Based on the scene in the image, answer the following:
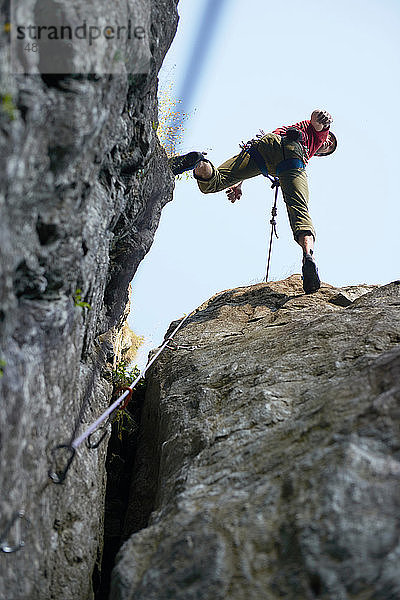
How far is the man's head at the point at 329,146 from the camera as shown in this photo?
7.67 m

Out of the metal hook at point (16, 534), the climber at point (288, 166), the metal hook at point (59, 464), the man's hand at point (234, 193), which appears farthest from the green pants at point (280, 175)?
the metal hook at point (16, 534)

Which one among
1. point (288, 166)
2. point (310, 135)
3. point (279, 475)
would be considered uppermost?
point (310, 135)

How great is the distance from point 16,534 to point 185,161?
5.27 m

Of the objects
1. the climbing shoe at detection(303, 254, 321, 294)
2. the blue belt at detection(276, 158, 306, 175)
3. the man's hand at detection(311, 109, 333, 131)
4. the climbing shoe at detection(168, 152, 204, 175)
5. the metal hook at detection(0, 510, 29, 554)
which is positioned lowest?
the metal hook at detection(0, 510, 29, 554)

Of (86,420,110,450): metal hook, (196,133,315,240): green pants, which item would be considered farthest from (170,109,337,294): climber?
(86,420,110,450): metal hook

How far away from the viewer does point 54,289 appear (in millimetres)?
2939

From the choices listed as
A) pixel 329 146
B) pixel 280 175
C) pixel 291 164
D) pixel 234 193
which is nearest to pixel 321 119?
pixel 329 146

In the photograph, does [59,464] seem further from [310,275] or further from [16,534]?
[310,275]

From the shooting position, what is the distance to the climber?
6431mm

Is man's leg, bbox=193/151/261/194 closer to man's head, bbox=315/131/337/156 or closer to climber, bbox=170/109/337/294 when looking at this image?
climber, bbox=170/109/337/294

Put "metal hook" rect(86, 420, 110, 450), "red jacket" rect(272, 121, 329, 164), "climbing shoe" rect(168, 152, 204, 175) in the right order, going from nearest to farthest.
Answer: "metal hook" rect(86, 420, 110, 450) → "climbing shoe" rect(168, 152, 204, 175) → "red jacket" rect(272, 121, 329, 164)

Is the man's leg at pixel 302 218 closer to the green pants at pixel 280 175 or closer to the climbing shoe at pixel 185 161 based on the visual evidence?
the green pants at pixel 280 175

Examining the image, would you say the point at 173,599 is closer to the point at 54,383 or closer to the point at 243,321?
the point at 54,383

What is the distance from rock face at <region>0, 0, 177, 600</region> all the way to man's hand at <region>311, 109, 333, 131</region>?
3709 millimetres
